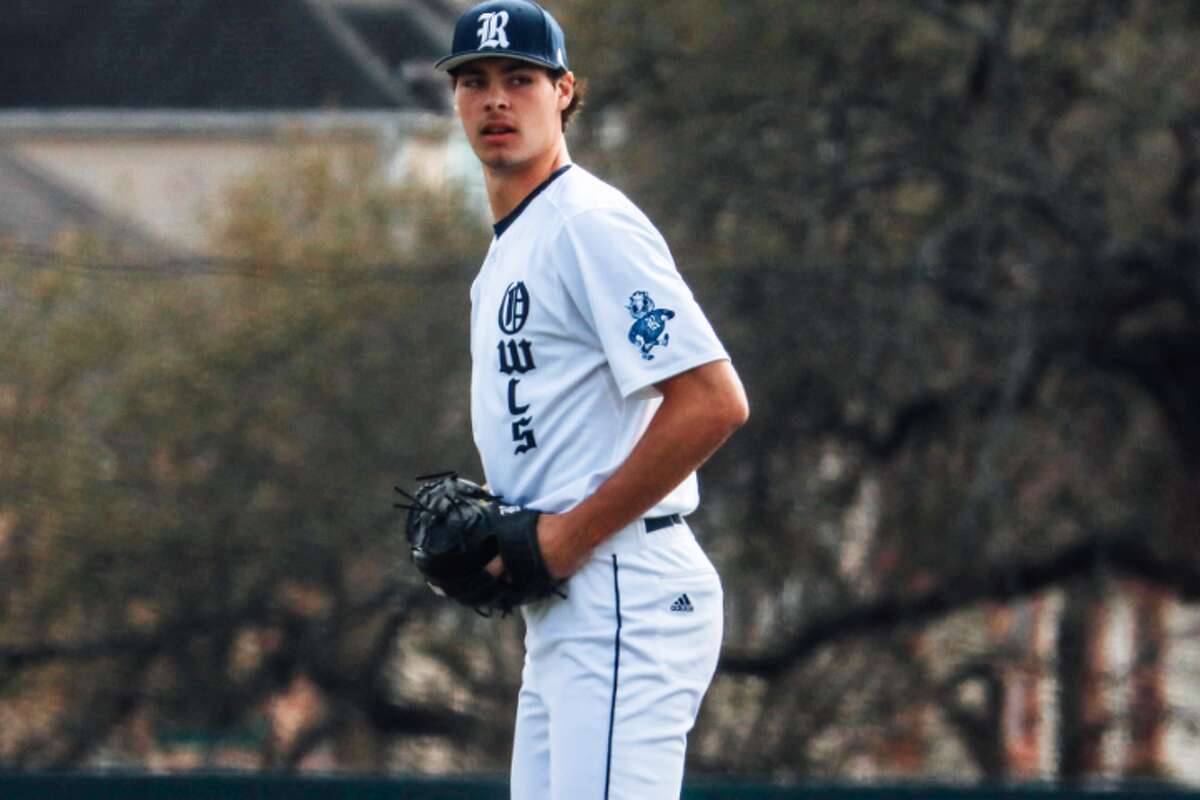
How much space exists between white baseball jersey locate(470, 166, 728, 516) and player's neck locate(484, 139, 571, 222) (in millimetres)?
26

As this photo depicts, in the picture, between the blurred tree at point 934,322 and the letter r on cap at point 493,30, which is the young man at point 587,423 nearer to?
the letter r on cap at point 493,30

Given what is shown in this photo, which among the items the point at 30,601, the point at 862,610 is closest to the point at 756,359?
the point at 862,610

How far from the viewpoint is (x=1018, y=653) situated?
854cm

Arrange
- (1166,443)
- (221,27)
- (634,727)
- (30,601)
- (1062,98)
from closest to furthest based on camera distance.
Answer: (634,727), (30,601), (1166,443), (1062,98), (221,27)

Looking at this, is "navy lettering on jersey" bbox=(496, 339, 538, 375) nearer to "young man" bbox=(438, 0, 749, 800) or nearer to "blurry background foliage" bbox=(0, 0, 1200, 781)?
"young man" bbox=(438, 0, 749, 800)

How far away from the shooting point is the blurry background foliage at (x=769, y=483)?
813 centimetres

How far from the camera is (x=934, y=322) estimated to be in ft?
28.0

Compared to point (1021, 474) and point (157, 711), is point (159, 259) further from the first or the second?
point (1021, 474)

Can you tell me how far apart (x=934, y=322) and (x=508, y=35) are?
5255 mm

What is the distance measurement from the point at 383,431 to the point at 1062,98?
3.87m

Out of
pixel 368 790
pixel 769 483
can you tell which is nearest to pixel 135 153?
pixel 769 483

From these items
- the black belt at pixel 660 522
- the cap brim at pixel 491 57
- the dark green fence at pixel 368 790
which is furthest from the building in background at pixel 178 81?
the black belt at pixel 660 522

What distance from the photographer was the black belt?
354cm

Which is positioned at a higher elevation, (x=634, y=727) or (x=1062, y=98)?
(x=1062, y=98)
